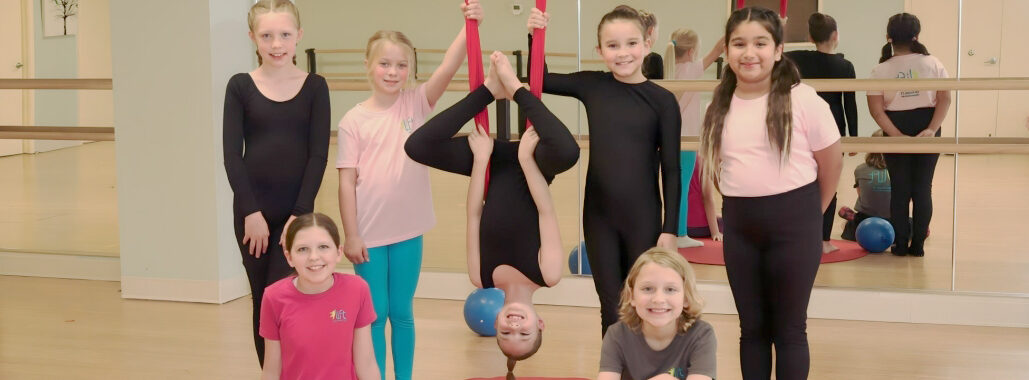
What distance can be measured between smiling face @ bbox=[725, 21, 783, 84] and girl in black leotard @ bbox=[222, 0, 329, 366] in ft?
3.98

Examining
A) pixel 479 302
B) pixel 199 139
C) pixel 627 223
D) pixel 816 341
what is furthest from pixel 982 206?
pixel 199 139

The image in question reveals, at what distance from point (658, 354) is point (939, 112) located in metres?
2.54

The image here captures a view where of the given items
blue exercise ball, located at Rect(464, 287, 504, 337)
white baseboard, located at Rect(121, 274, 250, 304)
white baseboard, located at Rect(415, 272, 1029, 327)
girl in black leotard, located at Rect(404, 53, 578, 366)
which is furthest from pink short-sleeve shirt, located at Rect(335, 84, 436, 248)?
white baseboard, located at Rect(121, 274, 250, 304)


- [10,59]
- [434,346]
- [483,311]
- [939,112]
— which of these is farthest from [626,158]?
[10,59]

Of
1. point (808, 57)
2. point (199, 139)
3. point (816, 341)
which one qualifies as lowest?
point (816, 341)

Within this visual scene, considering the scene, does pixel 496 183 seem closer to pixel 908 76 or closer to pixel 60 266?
pixel 908 76

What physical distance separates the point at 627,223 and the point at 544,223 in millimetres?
232

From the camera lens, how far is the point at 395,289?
3.24 metres

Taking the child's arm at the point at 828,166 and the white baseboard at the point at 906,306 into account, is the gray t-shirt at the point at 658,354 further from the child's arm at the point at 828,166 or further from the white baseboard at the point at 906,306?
the white baseboard at the point at 906,306

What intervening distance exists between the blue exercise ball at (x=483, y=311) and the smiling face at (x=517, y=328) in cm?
121

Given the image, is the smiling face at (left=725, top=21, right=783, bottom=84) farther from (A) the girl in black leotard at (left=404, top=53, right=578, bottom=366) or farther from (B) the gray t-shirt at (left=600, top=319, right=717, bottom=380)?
(B) the gray t-shirt at (left=600, top=319, right=717, bottom=380)

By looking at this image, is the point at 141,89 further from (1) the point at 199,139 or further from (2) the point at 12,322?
(2) the point at 12,322

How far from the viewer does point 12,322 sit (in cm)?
461

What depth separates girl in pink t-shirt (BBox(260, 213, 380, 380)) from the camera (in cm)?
278
